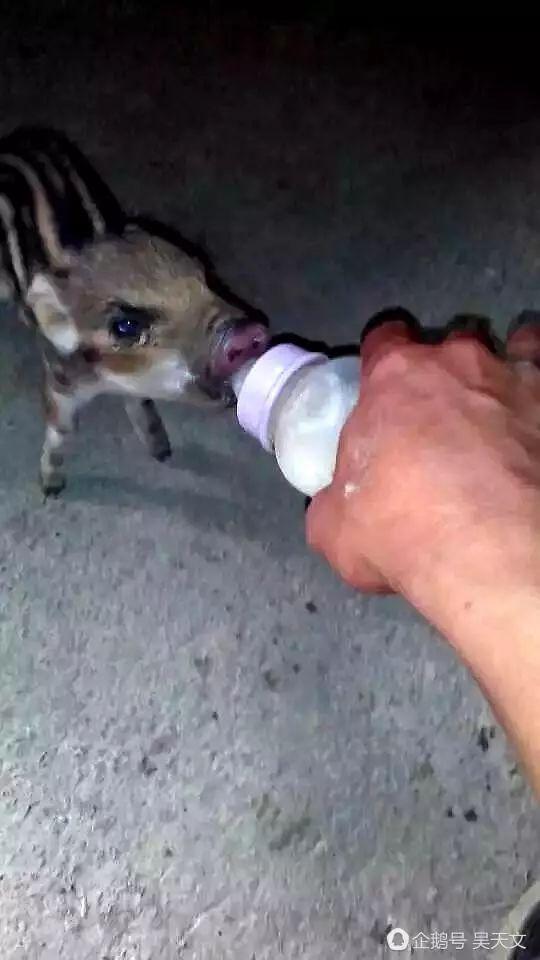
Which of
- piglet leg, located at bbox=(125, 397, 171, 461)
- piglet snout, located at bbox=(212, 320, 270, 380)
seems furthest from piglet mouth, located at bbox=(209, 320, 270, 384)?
piglet leg, located at bbox=(125, 397, 171, 461)

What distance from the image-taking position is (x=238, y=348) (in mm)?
894

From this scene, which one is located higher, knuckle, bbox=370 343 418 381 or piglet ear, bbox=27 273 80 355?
knuckle, bbox=370 343 418 381

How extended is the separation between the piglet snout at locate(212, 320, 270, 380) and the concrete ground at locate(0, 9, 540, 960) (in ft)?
0.90

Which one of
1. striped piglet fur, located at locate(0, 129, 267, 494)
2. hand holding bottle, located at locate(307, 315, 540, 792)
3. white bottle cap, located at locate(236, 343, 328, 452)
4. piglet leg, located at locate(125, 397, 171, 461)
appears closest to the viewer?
hand holding bottle, located at locate(307, 315, 540, 792)

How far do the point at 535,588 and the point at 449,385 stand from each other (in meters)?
0.12

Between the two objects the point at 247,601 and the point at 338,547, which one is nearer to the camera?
the point at 338,547

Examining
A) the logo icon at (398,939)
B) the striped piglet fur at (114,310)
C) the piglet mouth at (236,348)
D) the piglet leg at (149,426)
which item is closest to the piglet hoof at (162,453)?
the piglet leg at (149,426)

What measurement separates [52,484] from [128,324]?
26 cm

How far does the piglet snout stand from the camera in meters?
0.89

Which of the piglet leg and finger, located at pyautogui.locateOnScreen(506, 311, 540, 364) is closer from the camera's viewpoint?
finger, located at pyautogui.locateOnScreen(506, 311, 540, 364)

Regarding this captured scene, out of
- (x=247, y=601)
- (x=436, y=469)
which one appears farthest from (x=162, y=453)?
(x=436, y=469)

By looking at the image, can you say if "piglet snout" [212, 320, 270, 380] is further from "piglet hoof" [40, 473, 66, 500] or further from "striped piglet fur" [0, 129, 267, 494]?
"piglet hoof" [40, 473, 66, 500]

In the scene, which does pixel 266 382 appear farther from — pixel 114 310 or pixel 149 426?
pixel 149 426

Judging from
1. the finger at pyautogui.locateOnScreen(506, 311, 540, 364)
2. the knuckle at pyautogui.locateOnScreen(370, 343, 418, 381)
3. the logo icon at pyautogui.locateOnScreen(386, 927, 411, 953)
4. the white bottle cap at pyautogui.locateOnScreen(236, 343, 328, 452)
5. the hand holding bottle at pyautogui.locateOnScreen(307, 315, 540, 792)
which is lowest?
the logo icon at pyautogui.locateOnScreen(386, 927, 411, 953)
